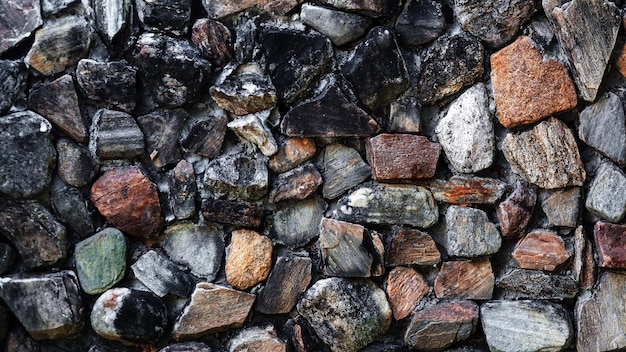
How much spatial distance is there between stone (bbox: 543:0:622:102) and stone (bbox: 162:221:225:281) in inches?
34.8

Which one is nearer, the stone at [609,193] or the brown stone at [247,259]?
the stone at [609,193]

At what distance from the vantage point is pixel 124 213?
1.63m

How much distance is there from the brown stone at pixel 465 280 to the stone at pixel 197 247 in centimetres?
51

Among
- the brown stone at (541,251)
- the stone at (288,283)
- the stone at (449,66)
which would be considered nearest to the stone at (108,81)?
the stone at (288,283)

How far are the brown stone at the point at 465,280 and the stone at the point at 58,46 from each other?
97 centimetres

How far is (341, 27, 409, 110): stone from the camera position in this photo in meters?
1.58

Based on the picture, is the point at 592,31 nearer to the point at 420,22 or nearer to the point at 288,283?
the point at 420,22

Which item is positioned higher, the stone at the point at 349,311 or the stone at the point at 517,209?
the stone at the point at 517,209

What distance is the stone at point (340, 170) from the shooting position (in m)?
1.61

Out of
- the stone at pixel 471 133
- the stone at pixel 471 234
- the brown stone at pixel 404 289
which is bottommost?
the brown stone at pixel 404 289

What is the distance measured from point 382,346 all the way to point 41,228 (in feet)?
2.70

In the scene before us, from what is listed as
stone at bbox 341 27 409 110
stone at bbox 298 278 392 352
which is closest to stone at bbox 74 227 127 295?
stone at bbox 298 278 392 352

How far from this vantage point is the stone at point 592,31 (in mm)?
1450

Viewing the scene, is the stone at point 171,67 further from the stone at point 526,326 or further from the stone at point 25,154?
the stone at point 526,326
